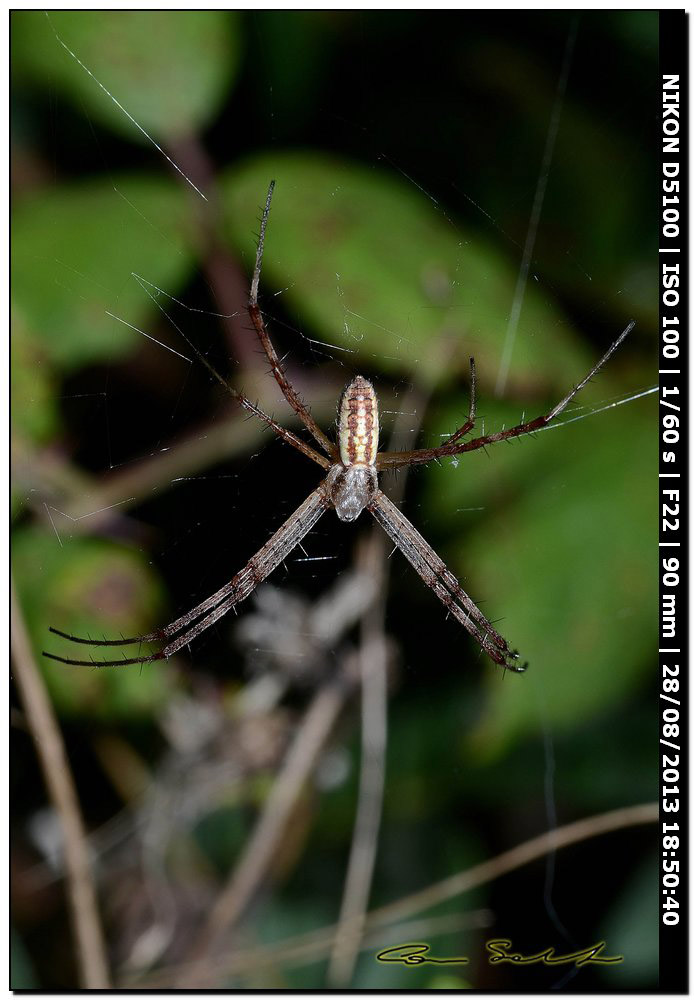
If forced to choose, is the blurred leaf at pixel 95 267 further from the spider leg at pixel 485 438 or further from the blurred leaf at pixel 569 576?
the blurred leaf at pixel 569 576

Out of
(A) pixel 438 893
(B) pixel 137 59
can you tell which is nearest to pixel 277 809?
(A) pixel 438 893

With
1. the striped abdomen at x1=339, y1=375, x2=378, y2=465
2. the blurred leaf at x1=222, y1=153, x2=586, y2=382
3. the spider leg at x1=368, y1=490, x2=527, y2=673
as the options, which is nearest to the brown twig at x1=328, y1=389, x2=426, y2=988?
the spider leg at x1=368, y1=490, x2=527, y2=673

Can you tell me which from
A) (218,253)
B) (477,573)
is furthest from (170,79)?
(477,573)

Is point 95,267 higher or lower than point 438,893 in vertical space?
higher

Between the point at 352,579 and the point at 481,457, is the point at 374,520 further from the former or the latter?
the point at 481,457
